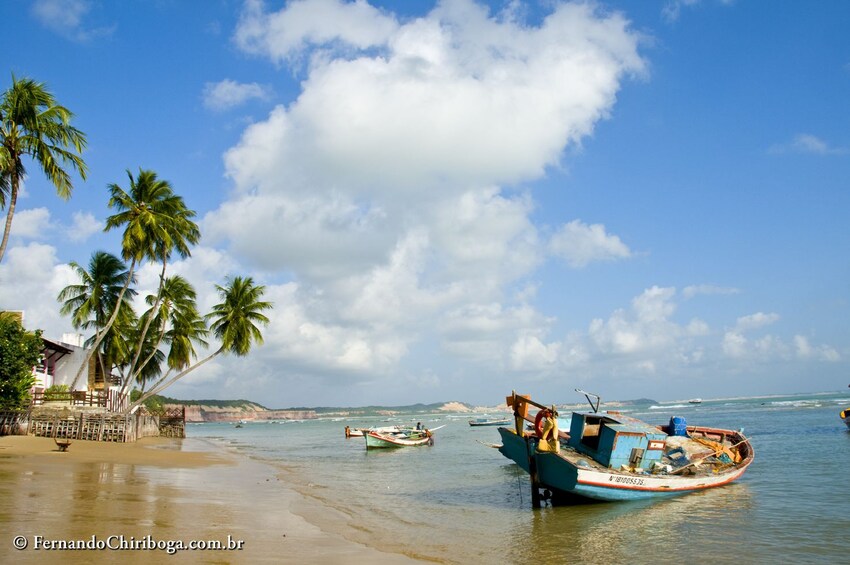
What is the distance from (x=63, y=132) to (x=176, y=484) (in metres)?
15.0

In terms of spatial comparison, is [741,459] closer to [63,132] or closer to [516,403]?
[516,403]

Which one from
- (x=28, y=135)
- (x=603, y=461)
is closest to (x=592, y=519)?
(x=603, y=461)

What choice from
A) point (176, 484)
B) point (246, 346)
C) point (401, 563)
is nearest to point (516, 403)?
point (401, 563)

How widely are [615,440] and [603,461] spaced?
2.38 feet

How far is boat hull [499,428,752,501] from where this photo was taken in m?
14.7

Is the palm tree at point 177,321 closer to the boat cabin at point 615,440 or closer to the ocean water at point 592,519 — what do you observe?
the ocean water at point 592,519

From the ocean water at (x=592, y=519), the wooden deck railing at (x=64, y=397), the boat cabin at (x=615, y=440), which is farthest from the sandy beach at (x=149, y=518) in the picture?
Answer: the wooden deck railing at (x=64, y=397)

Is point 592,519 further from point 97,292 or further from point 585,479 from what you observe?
Answer: point 97,292

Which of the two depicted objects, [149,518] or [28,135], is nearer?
[149,518]

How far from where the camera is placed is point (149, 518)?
34.1 ft

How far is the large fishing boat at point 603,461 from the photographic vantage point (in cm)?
1497

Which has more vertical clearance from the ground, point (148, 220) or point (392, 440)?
point (148, 220)

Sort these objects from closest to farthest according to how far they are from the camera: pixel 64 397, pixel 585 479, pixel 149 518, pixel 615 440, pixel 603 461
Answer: pixel 149 518
pixel 585 479
pixel 615 440
pixel 603 461
pixel 64 397

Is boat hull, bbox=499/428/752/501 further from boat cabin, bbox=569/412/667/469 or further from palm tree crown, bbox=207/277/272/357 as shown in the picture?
palm tree crown, bbox=207/277/272/357
